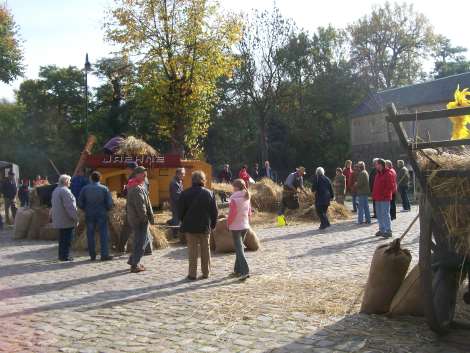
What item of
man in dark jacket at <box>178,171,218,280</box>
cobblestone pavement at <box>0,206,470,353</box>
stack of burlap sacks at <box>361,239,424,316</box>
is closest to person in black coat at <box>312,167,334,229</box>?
cobblestone pavement at <box>0,206,470,353</box>

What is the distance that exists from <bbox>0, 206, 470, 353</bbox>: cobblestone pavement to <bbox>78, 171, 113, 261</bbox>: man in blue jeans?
0.43 m

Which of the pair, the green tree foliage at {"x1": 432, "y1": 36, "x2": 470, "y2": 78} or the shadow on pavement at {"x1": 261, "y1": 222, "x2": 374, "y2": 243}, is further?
the green tree foliage at {"x1": 432, "y1": 36, "x2": 470, "y2": 78}

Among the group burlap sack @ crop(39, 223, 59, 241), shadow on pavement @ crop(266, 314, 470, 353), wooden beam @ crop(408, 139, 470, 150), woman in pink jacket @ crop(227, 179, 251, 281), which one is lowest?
shadow on pavement @ crop(266, 314, 470, 353)

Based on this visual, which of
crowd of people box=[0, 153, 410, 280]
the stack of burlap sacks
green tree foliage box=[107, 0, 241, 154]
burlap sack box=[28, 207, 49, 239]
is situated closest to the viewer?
the stack of burlap sacks

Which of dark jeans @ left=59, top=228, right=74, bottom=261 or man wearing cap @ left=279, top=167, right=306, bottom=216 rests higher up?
man wearing cap @ left=279, top=167, right=306, bottom=216

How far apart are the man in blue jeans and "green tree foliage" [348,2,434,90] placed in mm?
49268

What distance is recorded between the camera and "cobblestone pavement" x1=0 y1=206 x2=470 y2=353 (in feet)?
17.8

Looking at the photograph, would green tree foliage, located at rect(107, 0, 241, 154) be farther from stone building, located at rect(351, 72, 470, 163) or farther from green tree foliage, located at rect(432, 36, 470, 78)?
green tree foliage, located at rect(432, 36, 470, 78)

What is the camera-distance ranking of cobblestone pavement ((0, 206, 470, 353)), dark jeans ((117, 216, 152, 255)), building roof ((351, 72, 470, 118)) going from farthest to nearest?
building roof ((351, 72, 470, 118)), dark jeans ((117, 216, 152, 255)), cobblestone pavement ((0, 206, 470, 353))

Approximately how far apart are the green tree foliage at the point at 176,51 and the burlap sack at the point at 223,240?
15.3 meters

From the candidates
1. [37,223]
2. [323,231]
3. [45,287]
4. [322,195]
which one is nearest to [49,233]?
[37,223]

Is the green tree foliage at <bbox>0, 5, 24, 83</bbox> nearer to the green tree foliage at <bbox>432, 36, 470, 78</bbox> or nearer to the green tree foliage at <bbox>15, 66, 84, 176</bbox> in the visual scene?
the green tree foliage at <bbox>15, 66, 84, 176</bbox>

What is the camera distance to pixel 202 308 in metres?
6.91

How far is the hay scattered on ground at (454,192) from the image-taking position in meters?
4.93
